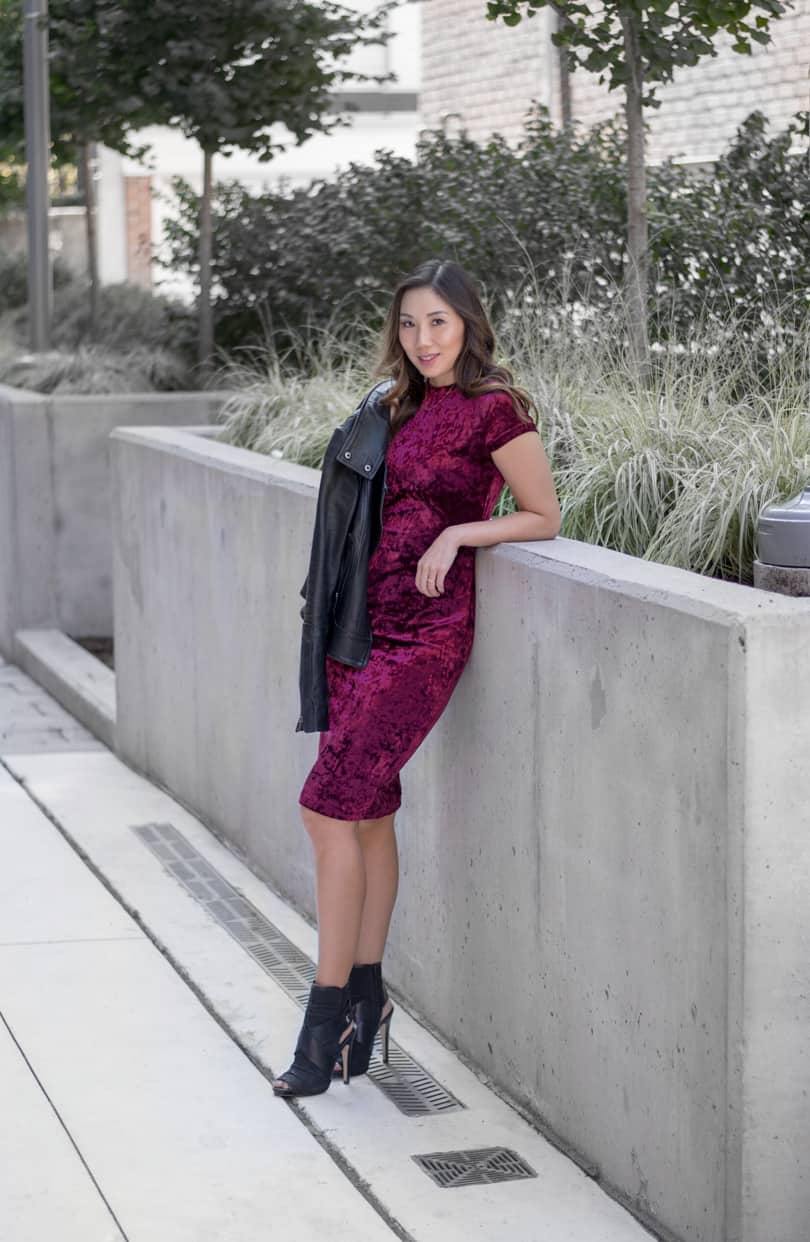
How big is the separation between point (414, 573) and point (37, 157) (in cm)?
800

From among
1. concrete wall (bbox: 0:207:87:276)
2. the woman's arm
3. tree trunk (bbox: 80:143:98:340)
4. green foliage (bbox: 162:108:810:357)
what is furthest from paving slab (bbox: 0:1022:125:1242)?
concrete wall (bbox: 0:207:87:276)

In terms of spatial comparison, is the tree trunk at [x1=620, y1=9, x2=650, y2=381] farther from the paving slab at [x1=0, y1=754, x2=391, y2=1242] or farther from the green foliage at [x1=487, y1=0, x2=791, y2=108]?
the paving slab at [x1=0, y1=754, x2=391, y2=1242]

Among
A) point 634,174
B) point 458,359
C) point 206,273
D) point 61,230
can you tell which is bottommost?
point 458,359

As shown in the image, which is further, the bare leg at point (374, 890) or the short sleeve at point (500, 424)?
the bare leg at point (374, 890)

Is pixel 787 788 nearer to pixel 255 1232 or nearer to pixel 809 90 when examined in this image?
pixel 255 1232

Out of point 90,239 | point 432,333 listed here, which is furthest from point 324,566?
point 90,239

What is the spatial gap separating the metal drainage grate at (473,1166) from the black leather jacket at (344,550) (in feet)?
3.28

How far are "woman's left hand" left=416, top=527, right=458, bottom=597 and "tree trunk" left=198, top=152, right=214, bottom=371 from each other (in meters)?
6.47

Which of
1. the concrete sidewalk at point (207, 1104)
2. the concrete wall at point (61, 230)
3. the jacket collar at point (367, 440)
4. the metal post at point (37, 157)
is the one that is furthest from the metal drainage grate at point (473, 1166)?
the concrete wall at point (61, 230)

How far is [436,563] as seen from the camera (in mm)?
4172

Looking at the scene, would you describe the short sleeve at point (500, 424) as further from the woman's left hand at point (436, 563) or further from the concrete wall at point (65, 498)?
the concrete wall at point (65, 498)

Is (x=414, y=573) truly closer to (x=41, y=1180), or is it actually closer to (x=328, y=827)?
(x=328, y=827)

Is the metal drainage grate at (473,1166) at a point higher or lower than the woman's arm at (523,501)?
lower

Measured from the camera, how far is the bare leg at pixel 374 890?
4.42 meters
